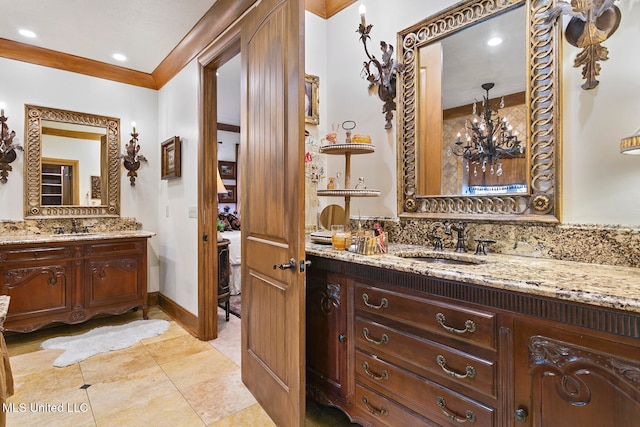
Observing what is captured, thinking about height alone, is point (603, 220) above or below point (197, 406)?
above

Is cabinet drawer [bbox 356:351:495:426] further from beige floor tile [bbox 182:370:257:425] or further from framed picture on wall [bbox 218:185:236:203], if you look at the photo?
framed picture on wall [bbox 218:185:236:203]

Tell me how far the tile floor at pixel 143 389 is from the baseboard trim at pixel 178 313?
0.14 meters

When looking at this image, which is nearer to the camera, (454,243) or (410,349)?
(410,349)

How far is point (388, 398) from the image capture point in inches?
60.1

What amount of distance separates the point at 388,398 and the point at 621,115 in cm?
157

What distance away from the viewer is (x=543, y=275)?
1191 mm

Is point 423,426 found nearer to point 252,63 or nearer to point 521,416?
point 521,416

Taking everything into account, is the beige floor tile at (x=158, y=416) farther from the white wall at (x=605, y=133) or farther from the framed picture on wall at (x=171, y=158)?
the white wall at (x=605, y=133)

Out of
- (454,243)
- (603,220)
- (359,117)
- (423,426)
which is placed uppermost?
(359,117)

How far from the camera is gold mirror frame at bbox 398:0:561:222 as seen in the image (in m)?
1.55

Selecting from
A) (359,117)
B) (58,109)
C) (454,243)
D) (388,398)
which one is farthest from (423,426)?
(58,109)

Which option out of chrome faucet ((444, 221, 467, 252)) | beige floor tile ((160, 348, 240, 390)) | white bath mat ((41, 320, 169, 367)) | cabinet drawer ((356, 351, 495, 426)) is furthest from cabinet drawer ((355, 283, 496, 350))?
white bath mat ((41, 320, 169, 367))

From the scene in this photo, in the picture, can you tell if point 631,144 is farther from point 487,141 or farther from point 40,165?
point 40,165

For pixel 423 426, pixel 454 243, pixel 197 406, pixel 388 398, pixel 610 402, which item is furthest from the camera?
pixel 197 406
